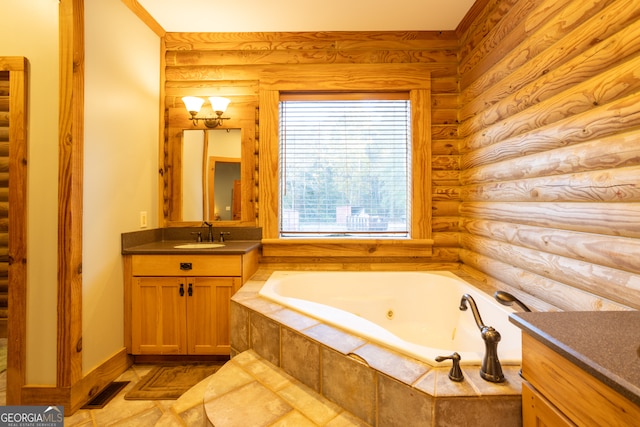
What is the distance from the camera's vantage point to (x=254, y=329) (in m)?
1.51

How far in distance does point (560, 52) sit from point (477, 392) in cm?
155

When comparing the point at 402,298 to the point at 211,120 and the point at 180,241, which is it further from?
the point at 211,120

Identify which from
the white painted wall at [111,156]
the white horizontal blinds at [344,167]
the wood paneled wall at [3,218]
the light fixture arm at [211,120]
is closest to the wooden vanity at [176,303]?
the white painted wall at [111,156]

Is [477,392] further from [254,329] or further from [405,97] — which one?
[405,97]

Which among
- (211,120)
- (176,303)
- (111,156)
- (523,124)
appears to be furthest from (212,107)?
(523,124)

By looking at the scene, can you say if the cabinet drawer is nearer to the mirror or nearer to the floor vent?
the mirror

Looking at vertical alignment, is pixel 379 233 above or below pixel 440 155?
below

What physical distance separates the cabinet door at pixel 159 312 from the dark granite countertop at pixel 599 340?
1.98 meters

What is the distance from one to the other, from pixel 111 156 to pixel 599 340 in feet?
8.31

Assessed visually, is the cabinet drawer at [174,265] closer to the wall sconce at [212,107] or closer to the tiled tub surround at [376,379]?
the tiled tub surround at [376,379]

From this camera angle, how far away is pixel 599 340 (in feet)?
2.14

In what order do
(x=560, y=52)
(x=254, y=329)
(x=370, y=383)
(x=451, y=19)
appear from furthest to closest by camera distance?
1. (x=451, y=19)
2. (x=254, y=329)
3. (x=560, y=52)
4. (x=370, y=383)

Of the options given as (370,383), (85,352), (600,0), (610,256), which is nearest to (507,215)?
(610,256)

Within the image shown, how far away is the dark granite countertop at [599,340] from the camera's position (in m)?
0.52
